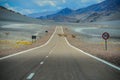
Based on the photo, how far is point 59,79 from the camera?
1099cm

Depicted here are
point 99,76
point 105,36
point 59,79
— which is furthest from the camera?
point 105,36

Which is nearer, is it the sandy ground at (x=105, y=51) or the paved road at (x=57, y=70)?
the paved road at (x=57, y=70)

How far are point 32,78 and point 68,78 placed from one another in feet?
4.70

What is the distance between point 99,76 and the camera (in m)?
11.8

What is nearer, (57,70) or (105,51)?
(57,70)

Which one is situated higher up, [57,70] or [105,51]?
[57,70]

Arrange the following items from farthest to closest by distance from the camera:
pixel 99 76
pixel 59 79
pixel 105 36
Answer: pixel 105 36 < pixel 99 76 < pixel 59 79

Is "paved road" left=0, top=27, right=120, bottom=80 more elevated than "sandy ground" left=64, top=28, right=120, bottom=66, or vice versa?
"paved road" left=0, top=27, right=120, bottom=80

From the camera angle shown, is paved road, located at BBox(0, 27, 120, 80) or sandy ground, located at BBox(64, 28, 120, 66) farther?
sandy ground, located at BBox(64, 28, 120, 66)

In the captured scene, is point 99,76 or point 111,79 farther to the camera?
point 99,76

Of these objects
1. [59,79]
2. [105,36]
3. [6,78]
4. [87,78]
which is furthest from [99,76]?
[105,36]

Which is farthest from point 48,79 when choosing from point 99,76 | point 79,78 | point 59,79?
point 99,76

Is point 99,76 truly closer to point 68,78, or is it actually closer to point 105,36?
point 68,78

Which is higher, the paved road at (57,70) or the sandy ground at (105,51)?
the paved road at (57,70)
